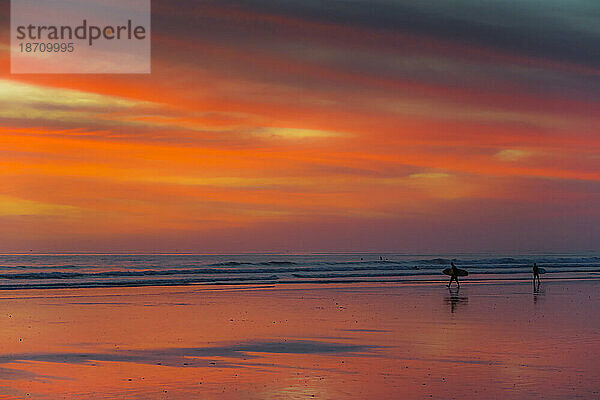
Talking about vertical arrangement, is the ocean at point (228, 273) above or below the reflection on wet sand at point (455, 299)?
above

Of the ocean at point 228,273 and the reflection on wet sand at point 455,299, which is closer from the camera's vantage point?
the reflection on wet sand at point 455,299

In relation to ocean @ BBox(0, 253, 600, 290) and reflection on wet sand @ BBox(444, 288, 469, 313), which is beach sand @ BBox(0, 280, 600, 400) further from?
ocean @ BBox(0, 253, 600, 290)

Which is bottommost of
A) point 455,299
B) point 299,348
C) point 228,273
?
point 299,348

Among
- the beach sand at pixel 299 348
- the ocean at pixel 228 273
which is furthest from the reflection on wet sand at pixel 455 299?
the ocean at pixel 228 273

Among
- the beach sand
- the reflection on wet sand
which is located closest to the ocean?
the reflection on wet sand

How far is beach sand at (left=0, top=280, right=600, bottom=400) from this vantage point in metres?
14.3

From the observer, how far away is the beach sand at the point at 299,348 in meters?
14.3

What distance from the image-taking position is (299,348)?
19328 mm

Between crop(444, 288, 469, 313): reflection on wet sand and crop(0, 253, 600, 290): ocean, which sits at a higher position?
crop(0, 253, 600, 290): ocean

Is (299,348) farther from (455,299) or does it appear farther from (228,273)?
(228,273)

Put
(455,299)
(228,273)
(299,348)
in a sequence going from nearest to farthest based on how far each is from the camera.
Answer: (299,348) → (455,299) → (228,273)

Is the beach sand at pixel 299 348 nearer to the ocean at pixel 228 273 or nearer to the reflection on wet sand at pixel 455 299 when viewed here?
the reflection on wet sand at pixel 455 299

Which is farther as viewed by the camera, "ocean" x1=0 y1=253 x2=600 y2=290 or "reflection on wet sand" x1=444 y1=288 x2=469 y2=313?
"ocean" x1=0 y1=253 x2=600 y2=290

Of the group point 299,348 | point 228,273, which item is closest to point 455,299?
point 299,348
